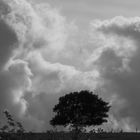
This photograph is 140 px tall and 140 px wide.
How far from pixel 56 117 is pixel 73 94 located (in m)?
7.26

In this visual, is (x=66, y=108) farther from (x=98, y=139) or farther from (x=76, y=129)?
(x=76, y=129)

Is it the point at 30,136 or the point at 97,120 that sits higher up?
the point at 97,120

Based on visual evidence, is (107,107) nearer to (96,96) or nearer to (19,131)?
(96,96)

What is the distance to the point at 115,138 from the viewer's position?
254 ft

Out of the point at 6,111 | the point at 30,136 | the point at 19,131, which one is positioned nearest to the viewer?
the point at 6,111

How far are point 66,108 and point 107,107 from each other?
10.6 metres

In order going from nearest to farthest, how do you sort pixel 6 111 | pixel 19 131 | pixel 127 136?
pixel 6 111, pixel 19 131, pixel 127 136

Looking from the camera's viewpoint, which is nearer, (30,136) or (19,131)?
(19,131)

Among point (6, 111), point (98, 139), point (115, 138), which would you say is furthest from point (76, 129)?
point (115, 138)

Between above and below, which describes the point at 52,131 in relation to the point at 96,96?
below

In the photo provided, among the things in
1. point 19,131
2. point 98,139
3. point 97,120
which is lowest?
point 19,131

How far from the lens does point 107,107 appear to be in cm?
10906

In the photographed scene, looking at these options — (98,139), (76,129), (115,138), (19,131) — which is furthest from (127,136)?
(19,131)

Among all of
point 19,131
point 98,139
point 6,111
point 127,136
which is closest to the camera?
point 6,111
